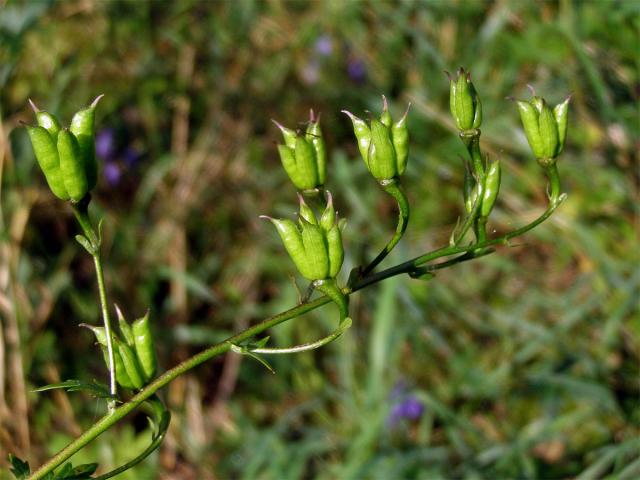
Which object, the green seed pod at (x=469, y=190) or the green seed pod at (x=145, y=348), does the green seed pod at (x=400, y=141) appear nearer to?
the green seed pod at (x=469, y=190)

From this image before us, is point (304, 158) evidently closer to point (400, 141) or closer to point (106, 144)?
point (400, 141)

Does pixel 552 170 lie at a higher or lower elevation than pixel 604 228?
higher

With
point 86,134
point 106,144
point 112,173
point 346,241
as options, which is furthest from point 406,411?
point 86,134

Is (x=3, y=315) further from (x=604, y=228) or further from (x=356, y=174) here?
(x=604, y=228)

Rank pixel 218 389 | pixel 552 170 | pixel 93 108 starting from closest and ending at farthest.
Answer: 1. pixel 93 108
2. pixel 552 170
3. pixel 218 389

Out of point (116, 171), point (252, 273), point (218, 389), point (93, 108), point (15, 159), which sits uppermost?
point (93, 108)

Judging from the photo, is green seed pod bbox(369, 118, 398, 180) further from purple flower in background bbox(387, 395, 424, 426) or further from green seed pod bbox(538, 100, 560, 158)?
purple flower in background bbox(387, 395, 424, 426)

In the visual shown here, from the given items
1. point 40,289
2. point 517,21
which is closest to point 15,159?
point 40,289

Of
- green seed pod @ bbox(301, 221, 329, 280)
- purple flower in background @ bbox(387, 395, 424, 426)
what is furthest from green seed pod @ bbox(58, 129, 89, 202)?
purple flower in background @ bbox(387, 395, 424, 426)
